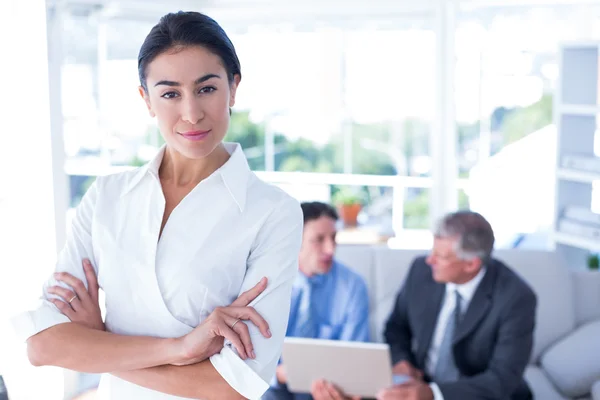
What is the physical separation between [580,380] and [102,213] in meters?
2.44

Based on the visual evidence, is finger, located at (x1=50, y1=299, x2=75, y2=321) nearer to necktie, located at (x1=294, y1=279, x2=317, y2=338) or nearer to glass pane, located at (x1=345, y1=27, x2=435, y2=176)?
necktie, located at (x1=294, y1=279, x2=317, y2=338)

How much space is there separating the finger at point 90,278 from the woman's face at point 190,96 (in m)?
0.31

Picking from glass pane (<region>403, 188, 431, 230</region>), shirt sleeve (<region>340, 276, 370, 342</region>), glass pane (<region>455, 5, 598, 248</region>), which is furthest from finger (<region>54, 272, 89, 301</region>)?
glass pane (<region>403, 188, 431, 230</region>)

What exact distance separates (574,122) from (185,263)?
3.39 m

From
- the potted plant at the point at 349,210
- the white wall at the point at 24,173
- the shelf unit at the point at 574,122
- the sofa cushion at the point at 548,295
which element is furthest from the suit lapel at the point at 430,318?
the potted plant at the point at 349,210

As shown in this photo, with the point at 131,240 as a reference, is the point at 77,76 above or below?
above

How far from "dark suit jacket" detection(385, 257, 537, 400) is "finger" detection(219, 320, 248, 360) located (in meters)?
1.50

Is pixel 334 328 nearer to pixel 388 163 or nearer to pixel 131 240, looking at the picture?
pixel 131 240

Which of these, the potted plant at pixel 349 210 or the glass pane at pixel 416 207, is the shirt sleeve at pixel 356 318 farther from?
the glass pane at pixel 416 207

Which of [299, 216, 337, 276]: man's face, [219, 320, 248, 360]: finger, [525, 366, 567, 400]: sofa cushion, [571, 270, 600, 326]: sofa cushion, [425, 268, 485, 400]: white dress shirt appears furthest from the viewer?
[571, 270, 600, 326]: sofa cushion

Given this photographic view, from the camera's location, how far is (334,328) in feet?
9.92

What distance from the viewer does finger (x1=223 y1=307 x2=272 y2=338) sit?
132 cm

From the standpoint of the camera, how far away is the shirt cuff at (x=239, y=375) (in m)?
1.31

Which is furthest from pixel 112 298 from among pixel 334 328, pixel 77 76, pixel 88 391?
pixel 77 76
